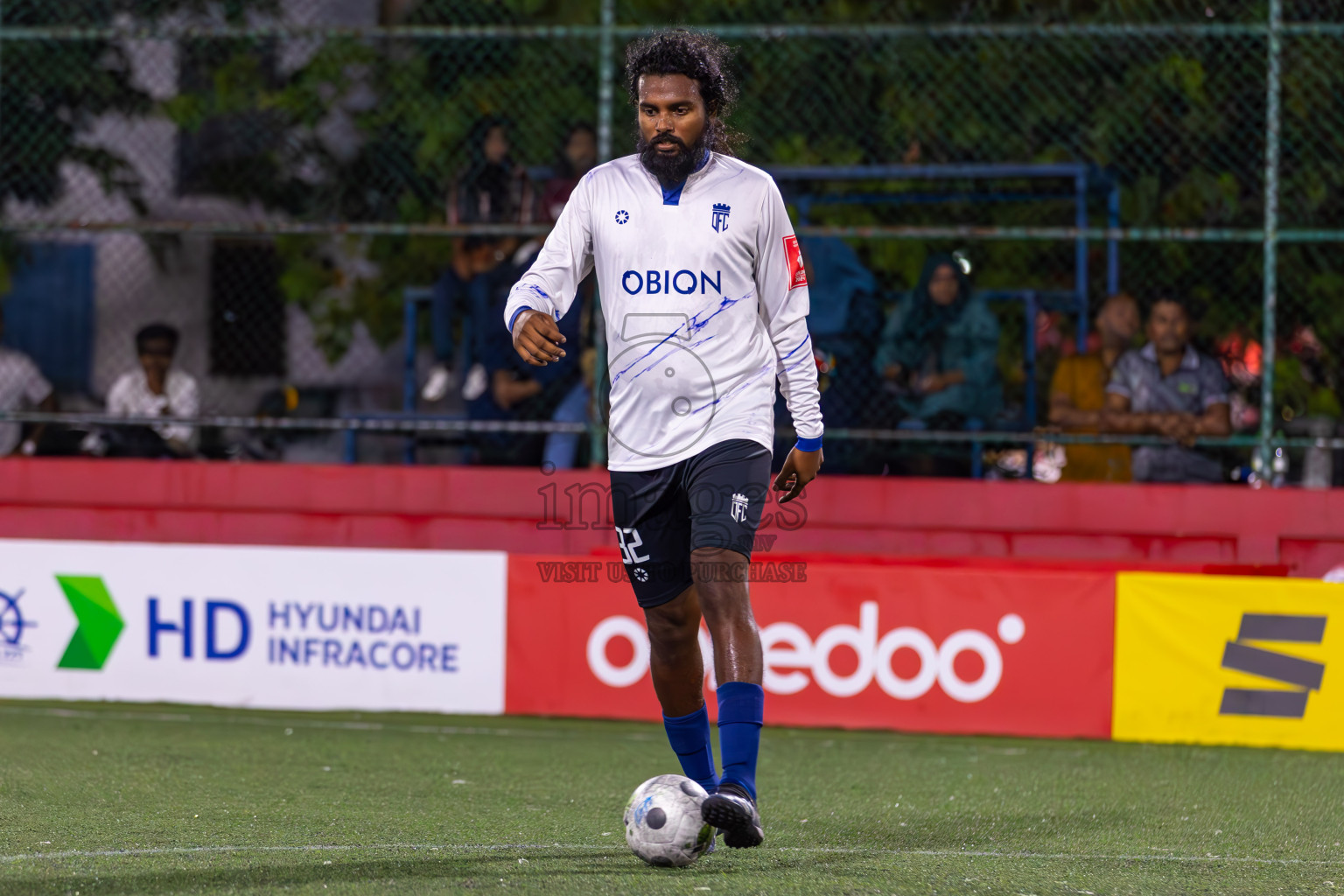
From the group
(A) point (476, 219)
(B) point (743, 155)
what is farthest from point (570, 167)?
(B) point (743, 155)

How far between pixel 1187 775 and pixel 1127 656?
1160mm

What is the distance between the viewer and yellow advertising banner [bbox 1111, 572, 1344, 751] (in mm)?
7312

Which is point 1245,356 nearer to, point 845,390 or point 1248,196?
point 1248,196

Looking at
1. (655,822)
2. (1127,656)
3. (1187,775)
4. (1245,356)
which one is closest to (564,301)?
(655,822)

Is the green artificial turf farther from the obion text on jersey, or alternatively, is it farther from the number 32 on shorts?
the obion text on jersey

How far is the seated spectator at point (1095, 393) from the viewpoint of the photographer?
901 cm

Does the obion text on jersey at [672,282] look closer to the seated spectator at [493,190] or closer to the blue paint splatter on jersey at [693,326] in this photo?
the blue paint splatter on jersey at [693,326]

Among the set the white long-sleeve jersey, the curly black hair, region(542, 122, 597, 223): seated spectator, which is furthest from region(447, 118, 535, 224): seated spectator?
the white long-sleeve jersey

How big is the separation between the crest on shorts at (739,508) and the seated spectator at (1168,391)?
5.05m

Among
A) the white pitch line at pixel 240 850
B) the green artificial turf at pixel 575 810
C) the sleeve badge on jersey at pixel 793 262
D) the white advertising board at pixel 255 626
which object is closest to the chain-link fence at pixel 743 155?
the white advertising board at pixel 255 626

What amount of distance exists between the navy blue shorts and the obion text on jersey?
41cm

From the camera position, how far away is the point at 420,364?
11.2 meters

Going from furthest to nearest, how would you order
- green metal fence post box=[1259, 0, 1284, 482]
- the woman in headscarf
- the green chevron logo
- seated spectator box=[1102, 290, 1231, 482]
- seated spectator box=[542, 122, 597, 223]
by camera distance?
seated spectator box=[542, 122, 597, 223] → the woman in headscarf → seated spectator box=[1102, 290, 1231, 482] → green metal fence post box=[1259, 0, 1284, 482] → the green chevron logo

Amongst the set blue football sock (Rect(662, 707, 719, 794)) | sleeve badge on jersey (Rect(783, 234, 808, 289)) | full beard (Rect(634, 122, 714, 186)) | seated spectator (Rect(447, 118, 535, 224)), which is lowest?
blue football sock (Rect(662, 707, 719, 794))
